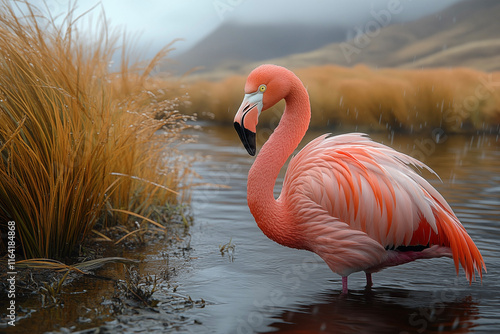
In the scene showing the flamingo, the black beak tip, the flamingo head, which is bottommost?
→ the flamingo

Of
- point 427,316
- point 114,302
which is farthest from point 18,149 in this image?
point 427,316

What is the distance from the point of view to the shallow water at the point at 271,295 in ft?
10.7

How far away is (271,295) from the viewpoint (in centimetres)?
378

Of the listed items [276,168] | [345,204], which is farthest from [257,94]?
[345,204]

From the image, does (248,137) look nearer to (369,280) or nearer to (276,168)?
(276,168)

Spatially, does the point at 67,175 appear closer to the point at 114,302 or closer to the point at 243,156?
the point at 114,302

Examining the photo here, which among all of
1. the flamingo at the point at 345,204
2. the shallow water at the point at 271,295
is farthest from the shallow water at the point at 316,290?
the flamingo at the point at 345,204

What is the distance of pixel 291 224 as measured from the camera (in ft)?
12.5

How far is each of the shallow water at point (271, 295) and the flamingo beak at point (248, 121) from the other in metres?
1.06

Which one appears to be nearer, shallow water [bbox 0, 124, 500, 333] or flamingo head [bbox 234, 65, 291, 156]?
shallow water [bbox 0, 124, 500, 333]

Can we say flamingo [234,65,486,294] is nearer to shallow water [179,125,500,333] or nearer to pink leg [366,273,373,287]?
pink leg [366,273,373,287]

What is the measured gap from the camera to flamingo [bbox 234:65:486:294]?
3.66 m

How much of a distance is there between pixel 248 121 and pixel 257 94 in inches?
10.3

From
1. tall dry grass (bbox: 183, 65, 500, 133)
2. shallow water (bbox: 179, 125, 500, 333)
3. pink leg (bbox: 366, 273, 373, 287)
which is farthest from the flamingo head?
tall dry grass (bbox: 183, 65, 500, 133)
